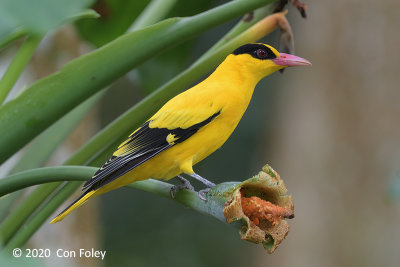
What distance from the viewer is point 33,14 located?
614 millimetres

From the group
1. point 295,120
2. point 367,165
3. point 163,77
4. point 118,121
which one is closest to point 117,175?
point 118,121

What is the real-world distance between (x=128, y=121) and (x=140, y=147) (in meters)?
0.09

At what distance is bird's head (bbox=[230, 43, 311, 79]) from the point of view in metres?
1.46

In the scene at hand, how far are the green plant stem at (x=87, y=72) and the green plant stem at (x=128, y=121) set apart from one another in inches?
5.8

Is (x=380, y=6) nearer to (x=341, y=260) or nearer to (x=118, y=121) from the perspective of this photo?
(x=341, y=260)

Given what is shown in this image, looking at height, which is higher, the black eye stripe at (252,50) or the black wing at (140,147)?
the black eye stripe at (252,50)

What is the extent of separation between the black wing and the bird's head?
14cm

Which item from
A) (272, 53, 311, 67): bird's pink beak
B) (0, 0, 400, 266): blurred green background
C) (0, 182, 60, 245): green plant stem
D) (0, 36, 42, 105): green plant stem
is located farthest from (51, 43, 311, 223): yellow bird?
(0, 0, 400, 266): blurred green background

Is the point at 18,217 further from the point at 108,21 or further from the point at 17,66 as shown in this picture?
the point at 108,21

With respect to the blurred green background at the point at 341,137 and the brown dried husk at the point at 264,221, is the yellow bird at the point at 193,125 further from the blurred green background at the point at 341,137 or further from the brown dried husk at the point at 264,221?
the blurred green background at the point at 341,137

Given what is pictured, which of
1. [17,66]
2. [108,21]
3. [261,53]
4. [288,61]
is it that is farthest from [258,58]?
[108,21]

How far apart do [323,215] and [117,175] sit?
3516mm

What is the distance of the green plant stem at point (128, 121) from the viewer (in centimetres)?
140

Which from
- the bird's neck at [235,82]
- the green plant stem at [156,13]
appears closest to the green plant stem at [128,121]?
the bird's neck at [235,82]
